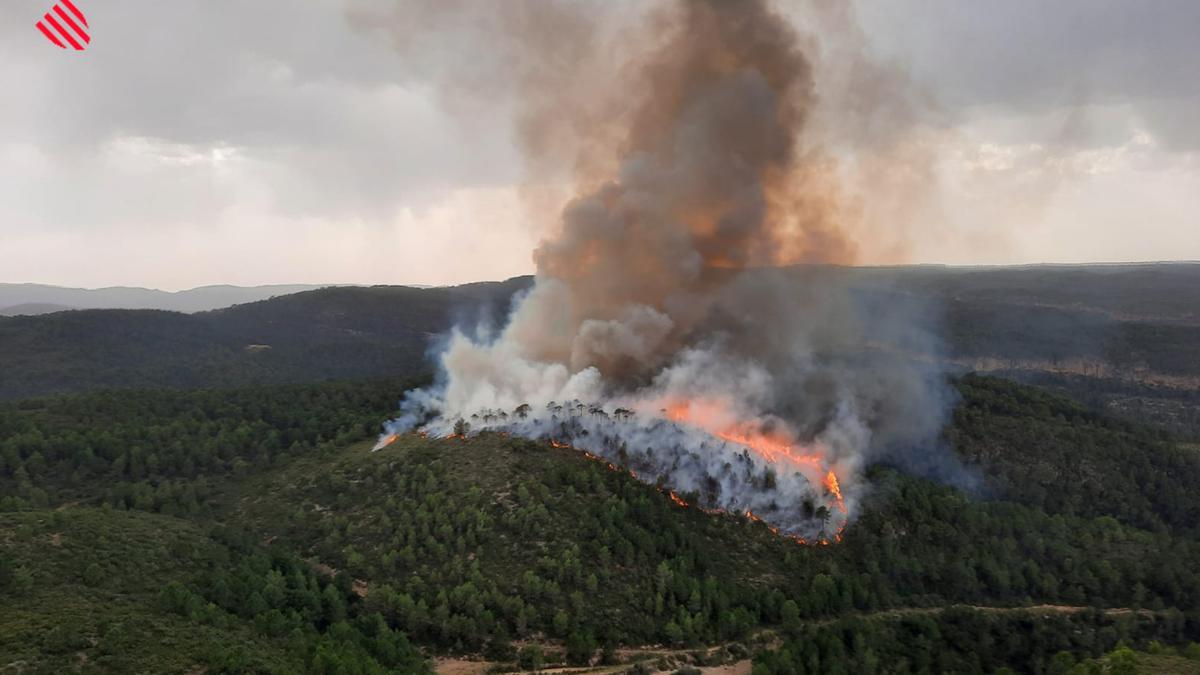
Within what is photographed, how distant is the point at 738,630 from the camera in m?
53.1

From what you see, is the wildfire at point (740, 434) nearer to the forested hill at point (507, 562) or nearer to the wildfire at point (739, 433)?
→ the wildfire at point (739, 433)

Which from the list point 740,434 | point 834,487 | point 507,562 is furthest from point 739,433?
point 507,562

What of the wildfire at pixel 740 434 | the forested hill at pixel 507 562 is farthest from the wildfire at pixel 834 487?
the forested hill at pixel 507 562

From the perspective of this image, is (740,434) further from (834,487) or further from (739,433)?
(834,487)

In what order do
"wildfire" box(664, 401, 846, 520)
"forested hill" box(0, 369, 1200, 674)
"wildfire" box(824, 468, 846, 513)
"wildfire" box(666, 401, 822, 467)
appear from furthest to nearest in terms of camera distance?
"wildfire" box(666, 401, 822, 467) < "wildfire" box(664, 401, 846, 520) < "wildfire" box(824, 468, 846, 513) < "forested hill" box(0, 369, 1200, 674)

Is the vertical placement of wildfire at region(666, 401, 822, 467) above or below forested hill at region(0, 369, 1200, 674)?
above

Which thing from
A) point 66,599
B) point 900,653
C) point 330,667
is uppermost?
point 66,599

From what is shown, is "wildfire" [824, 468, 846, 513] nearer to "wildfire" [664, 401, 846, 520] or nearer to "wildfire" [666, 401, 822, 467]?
"wildfire" [664, 401, 846, 520]

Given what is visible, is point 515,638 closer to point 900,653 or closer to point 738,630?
point 738,630

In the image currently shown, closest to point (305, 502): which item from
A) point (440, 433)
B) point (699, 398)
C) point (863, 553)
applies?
point (440, 433)

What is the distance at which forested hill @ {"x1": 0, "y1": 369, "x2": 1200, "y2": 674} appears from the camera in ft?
148

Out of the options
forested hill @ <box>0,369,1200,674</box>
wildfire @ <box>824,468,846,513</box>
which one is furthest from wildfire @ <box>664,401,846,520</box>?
forested hill @ <box>0,369,1200,674</box>

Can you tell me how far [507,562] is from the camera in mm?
56625

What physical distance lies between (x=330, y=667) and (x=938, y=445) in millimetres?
72910
